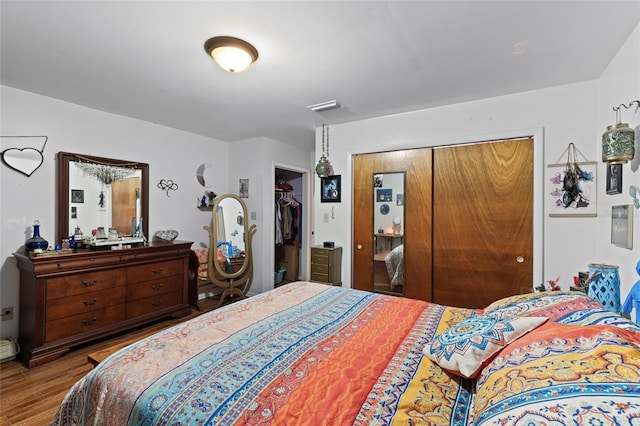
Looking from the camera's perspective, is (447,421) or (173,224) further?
(173,224)

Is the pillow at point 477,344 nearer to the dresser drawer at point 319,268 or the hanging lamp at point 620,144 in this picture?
the hanging lamp at point 620,144

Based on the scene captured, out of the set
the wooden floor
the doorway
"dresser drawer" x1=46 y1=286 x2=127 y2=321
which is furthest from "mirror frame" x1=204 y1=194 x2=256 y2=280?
the wooden floor

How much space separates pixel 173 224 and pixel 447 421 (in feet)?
12.7

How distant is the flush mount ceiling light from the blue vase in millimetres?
2282

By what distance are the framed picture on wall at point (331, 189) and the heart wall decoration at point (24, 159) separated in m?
2.87

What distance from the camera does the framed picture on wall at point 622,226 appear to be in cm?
173

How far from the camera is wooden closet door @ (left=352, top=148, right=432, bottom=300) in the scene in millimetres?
3002

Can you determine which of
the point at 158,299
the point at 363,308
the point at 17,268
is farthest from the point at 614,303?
the point at 17,268

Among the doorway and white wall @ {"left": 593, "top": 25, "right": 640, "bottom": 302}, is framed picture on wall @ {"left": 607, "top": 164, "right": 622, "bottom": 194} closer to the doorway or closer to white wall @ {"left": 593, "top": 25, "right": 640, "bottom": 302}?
white wall @ {"left": 593, "top": 25, "right": 640, "bottom": 302}

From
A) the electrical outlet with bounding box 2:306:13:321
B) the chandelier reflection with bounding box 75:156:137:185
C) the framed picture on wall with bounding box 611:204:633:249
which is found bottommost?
the electrical outlet with bounding box 2:306:13:321

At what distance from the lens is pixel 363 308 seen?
176 centimetres

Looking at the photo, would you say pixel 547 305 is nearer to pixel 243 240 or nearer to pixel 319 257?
pixel 319 257

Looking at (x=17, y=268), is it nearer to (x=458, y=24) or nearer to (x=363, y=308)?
(x=363, y=308)

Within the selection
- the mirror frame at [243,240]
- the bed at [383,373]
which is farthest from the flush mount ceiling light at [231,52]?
the mirror frame at [243,240]
